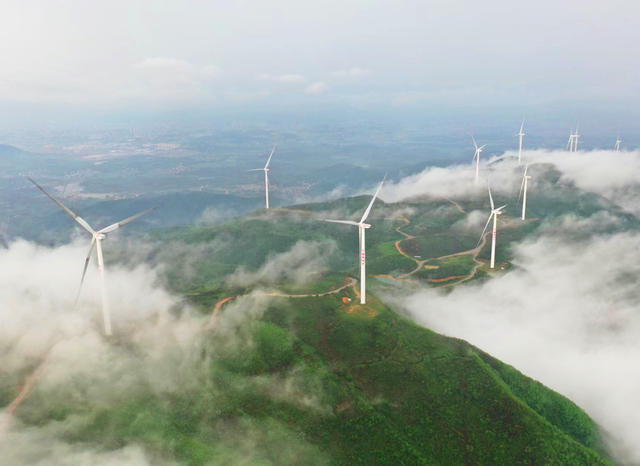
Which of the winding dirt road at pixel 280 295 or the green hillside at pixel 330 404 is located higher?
the winding dirt road at pixel 280 295

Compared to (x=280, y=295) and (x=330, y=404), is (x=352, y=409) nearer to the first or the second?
(x=330, y=404)

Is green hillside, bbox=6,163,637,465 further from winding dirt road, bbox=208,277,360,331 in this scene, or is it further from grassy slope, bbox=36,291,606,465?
winding dirt road, bbox=208,277,360,331

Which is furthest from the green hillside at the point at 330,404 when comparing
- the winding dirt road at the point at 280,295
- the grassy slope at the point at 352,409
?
the winding dirt road at the point at 280,295

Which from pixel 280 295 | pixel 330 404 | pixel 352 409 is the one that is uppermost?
pixel 280 295

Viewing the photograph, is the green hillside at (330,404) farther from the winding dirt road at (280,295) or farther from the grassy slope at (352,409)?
the winding dirt road at (280,295)

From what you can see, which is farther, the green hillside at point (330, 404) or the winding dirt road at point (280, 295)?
the winding dirt road at point (280, 295)

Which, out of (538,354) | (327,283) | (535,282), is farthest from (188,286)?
(535,282)

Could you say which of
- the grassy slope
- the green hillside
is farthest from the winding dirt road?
the grassy slope

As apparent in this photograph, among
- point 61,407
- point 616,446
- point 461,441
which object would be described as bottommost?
point 616,446

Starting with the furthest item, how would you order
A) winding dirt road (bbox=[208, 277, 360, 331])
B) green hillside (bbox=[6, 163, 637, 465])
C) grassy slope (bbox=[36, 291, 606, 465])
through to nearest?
winding dirt road (bbox=[208, 277, 360, 331])
green hillside (bbox=[6, 163, 637, 465])
grassy slope (bbox=[36, 291, 606, 465])

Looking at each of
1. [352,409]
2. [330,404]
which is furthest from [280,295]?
[352,409]

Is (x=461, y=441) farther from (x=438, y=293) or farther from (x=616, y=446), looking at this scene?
(x=438, y=293)
